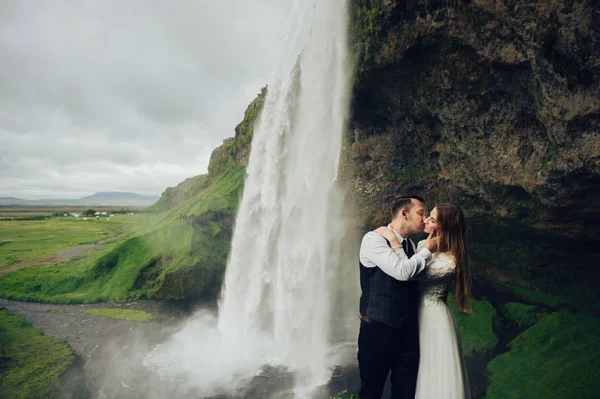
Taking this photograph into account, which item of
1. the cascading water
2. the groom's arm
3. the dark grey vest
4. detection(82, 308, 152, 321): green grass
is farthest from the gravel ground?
the groom's arm

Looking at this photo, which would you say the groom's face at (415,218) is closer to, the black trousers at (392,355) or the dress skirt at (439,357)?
the dress skirt at (439,357)

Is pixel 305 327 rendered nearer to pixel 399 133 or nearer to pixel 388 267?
pixel 399 133

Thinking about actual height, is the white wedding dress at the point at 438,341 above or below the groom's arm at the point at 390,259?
below

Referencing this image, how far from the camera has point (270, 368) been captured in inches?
611

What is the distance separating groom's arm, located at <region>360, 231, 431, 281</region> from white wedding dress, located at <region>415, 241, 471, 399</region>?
253mm

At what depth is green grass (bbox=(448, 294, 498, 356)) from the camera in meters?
15.2

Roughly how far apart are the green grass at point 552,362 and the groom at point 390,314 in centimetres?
893

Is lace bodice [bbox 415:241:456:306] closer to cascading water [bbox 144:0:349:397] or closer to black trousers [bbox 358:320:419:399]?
black trousers [bbox 358:320:419:399]

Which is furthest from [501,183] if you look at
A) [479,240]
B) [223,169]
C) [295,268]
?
[223,169]

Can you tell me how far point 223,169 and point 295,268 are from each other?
29141mm

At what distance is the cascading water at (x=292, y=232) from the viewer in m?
16.7

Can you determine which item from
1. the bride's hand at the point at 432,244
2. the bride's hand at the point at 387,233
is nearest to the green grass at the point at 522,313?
the bride's hand at the point at 432,244

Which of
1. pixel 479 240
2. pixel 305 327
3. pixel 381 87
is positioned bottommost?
pixel 305 327

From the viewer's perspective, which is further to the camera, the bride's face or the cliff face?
the cliff face
